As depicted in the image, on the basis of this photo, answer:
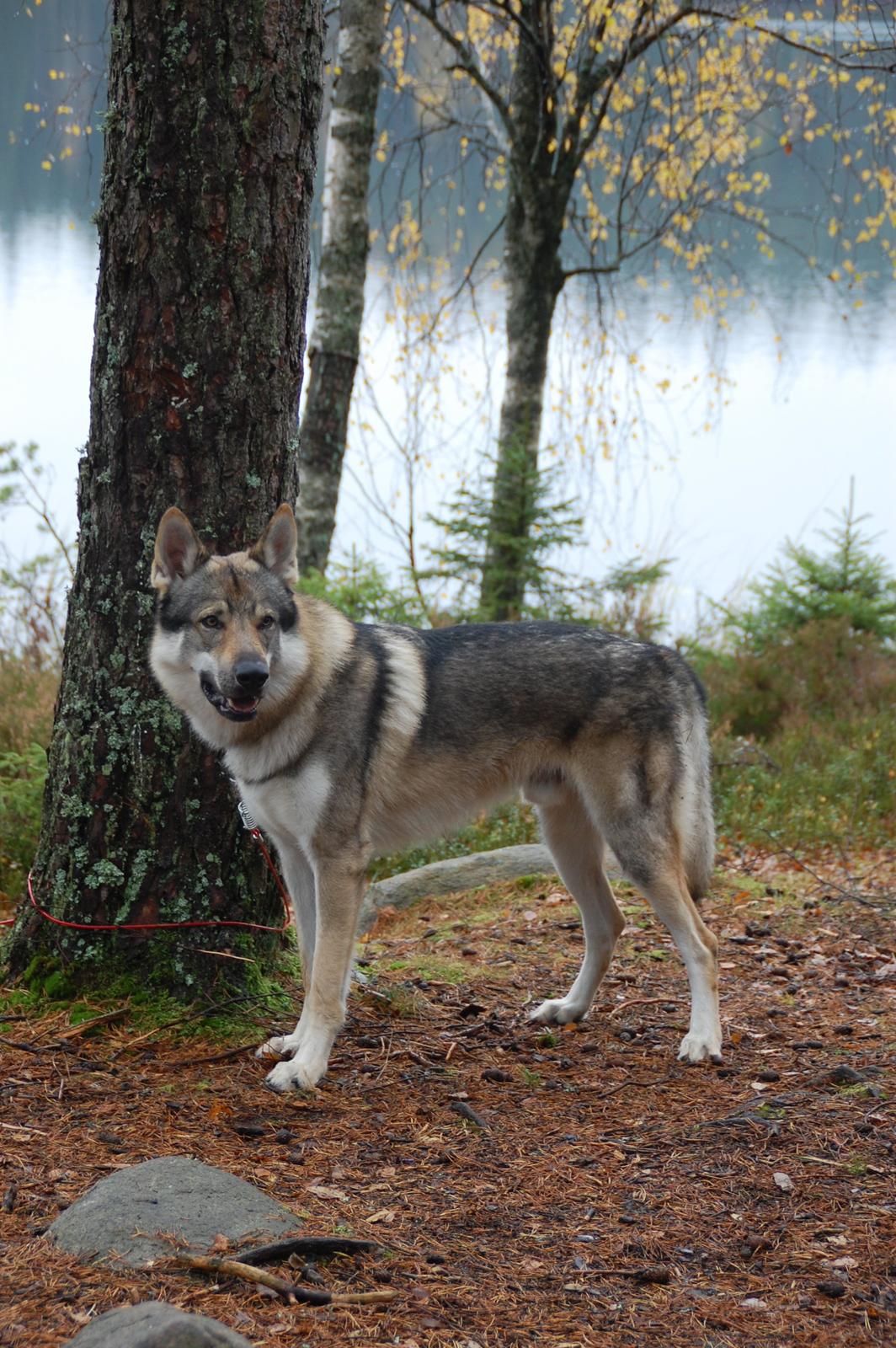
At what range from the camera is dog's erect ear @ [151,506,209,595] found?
3.93m

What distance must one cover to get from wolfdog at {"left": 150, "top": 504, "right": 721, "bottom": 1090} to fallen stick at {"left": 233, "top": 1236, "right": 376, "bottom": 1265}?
1167 millimetres

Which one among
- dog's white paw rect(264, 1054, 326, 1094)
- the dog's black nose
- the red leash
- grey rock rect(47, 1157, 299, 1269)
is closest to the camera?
grey rock rect(47, 1157, 299, 1269)

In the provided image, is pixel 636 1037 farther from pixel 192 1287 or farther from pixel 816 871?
pixel 816 871

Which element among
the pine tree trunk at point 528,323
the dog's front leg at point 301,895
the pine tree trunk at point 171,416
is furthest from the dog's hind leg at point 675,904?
the pine tree trunk at point 528,323

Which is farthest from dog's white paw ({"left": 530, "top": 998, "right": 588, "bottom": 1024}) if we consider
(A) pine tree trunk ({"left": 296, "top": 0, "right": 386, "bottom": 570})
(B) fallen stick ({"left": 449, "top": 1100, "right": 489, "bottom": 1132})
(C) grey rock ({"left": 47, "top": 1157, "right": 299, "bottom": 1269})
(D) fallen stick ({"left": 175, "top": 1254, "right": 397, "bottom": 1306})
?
(A) pine tree trunk ({"left": 296, "top": 0, "right": 386, "bottom": 570})

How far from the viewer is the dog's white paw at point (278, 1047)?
4.22 metres

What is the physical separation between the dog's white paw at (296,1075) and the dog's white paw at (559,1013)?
46.6 inches

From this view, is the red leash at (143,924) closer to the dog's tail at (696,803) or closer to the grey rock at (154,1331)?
the dog's tail at (696,803)

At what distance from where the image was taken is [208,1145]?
11.5ft

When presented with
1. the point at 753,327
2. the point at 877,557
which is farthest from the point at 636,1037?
the point at 753,327

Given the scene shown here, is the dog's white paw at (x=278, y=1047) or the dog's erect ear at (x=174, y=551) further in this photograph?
the dog's white paw at (x=278, y=1047)

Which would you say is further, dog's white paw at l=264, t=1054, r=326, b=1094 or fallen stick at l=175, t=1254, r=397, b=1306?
dog's white paw at l=264, t=1054, r=326, b=1094

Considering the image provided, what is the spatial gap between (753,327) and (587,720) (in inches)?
1190

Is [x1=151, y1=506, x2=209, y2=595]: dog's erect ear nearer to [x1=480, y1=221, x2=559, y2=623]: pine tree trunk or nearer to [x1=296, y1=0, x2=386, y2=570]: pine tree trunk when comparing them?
[x1=296, y1=0, x2=386, y2=570]: pine tree trunk
